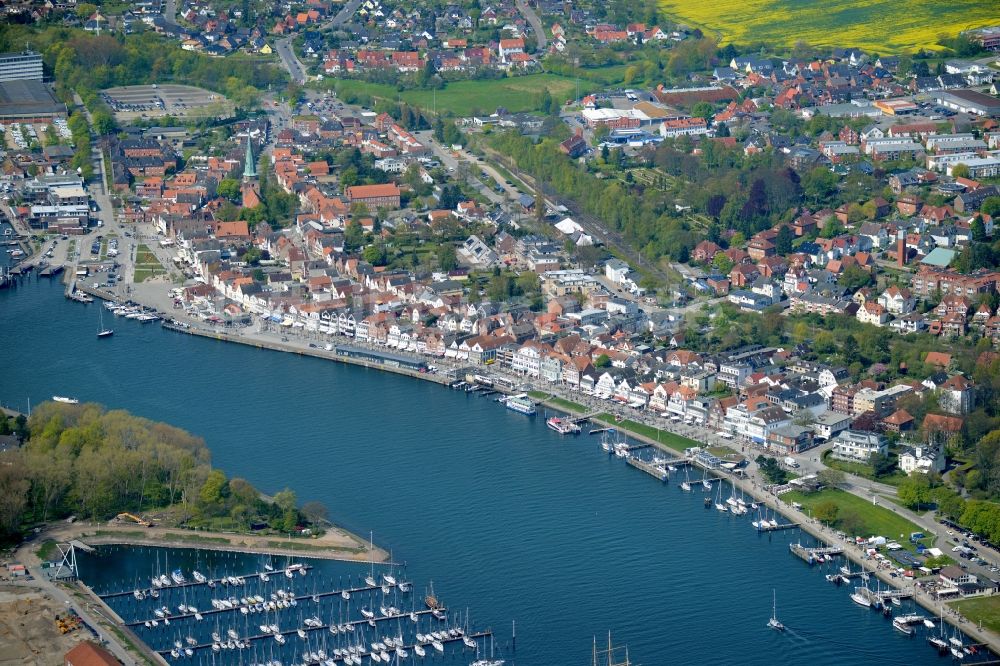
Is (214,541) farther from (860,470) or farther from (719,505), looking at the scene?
(860,470)

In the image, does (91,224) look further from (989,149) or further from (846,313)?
(989,149)

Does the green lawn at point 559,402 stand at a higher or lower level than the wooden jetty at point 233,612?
lower

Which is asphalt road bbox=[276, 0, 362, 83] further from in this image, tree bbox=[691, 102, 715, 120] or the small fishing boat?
the small fishing boat

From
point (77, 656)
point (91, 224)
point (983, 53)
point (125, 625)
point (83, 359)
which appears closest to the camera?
point (77, 656)

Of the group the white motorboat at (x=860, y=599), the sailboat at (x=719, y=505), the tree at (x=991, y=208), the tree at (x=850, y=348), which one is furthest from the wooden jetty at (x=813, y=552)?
the tree at (x=991, y=208)

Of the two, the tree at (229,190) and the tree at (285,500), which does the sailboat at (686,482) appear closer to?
the tree at (285,500)

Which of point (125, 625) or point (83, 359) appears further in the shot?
point (83, 359)

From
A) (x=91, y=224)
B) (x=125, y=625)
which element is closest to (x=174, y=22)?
(x=91, y=224)
